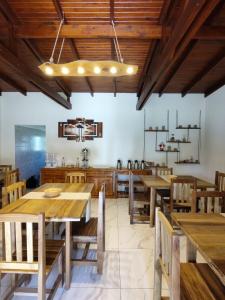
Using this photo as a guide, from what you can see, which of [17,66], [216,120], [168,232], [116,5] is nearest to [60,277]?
[168,232]

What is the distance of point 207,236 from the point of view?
163 centimetres

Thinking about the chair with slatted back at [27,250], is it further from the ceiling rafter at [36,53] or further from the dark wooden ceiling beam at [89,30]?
the ceiling rafter at [36,53]

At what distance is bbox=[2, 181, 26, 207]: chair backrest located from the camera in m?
2.55

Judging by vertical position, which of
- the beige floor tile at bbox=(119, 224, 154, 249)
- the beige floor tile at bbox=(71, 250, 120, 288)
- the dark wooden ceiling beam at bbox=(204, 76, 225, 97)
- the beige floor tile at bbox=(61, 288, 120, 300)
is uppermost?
the dark wooden ceiling beam at bbox=(204, 76, 225, 97)

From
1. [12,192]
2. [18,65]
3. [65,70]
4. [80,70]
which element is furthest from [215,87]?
[12,192]

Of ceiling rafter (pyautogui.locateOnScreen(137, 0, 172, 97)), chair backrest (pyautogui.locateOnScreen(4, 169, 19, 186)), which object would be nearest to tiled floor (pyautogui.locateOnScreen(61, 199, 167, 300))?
chair backrest (pyautogui.locateOnScreen(4, 169, 19, 186))

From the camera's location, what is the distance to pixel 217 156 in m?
5.92

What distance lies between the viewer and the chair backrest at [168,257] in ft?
4.21

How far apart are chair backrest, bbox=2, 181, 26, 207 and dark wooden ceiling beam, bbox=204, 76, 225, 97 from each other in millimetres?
4995

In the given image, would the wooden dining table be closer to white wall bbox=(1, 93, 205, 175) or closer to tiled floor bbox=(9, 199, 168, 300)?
tiled floor bbox=(9, 199, 168, 300)

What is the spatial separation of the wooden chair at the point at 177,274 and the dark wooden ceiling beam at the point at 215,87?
4.92 meters

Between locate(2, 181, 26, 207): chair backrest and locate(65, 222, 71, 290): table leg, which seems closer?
locate(65, 222, 71, 290): table leg

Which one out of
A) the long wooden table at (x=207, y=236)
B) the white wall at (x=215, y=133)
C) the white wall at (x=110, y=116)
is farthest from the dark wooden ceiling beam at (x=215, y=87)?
the long wooden table at (x=207, y=236)

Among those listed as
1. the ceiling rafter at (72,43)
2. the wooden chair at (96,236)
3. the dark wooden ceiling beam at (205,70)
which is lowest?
the wooden chair at (96,236)
